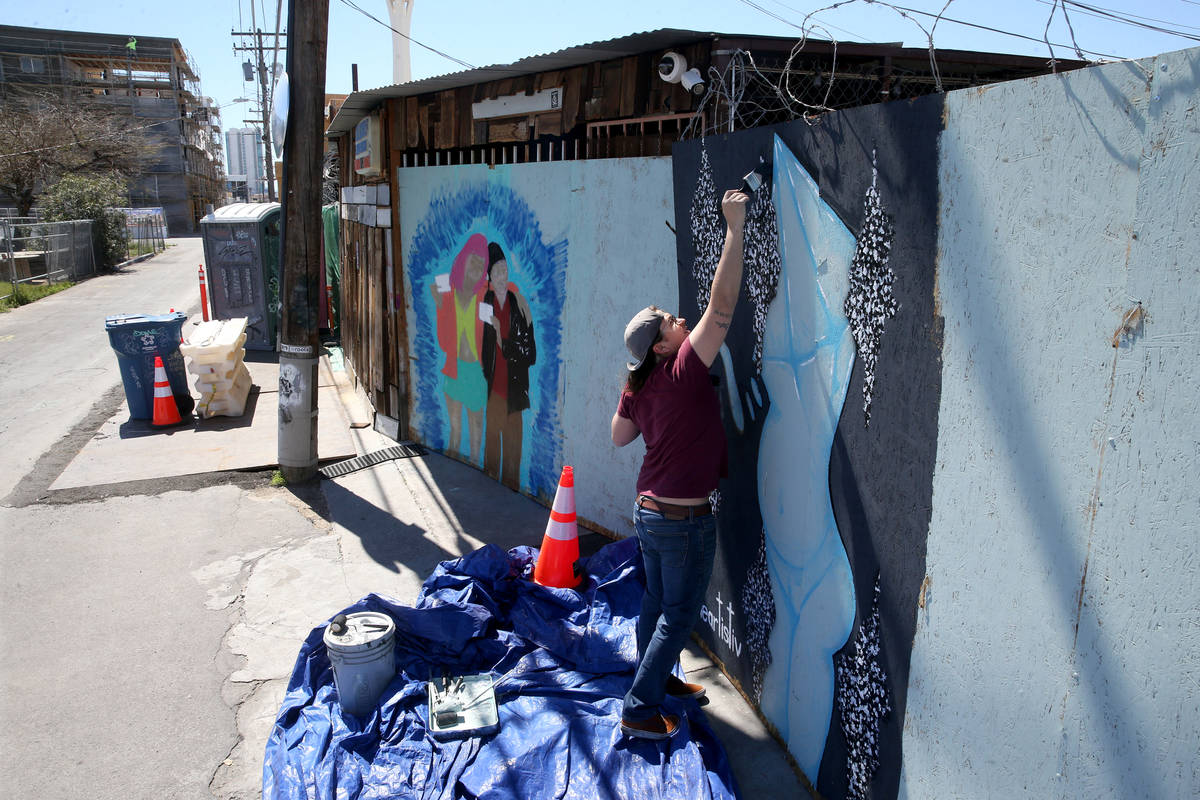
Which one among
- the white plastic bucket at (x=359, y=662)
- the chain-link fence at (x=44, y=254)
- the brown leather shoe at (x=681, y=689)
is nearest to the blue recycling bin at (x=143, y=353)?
the white plastic bucket at (x=359, y=662)

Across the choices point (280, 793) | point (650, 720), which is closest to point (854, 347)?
point (650, 720)

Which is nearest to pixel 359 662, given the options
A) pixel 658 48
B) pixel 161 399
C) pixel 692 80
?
pixel 692 80

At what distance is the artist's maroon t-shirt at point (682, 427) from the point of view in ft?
10.1

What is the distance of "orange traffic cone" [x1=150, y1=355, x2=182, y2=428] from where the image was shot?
850 centimetres

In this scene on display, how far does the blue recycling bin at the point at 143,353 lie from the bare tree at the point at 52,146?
31599mm

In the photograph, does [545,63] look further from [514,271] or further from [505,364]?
[505,364]

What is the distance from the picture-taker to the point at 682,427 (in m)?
3.14

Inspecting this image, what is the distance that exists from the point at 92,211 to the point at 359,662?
29.6m

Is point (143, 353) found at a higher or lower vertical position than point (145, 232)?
higher

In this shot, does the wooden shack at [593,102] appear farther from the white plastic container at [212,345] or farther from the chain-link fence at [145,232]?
the chain-link fence at [145,232]

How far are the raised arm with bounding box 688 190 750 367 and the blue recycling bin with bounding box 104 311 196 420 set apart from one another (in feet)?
25.0

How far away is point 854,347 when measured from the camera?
2686 mm

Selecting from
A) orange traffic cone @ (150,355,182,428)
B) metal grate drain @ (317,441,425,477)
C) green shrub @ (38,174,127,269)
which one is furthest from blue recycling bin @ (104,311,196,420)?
green shrub @ (38,174,127,269)

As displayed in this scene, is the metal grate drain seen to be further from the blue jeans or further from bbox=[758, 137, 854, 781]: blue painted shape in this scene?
bbox=[758, 137, 854, 781]: blue painted shape
